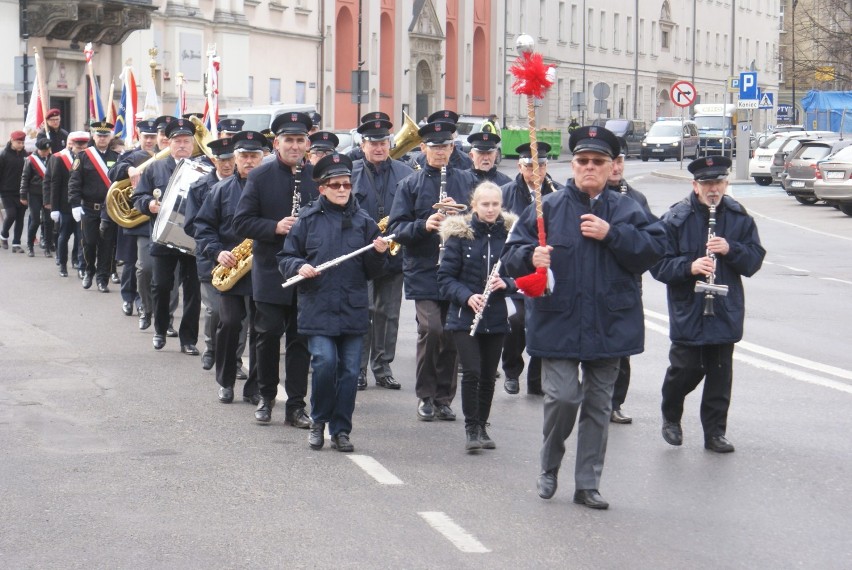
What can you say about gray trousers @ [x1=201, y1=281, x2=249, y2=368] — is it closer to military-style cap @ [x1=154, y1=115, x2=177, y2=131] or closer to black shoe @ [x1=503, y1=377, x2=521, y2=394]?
black shoe @ [x1=503, y1=377, x2=521, y2=394]

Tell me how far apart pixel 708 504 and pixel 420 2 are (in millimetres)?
60535

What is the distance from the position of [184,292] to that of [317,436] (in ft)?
15.0

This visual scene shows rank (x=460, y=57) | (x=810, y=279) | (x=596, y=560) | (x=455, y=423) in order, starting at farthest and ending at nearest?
(x=460, y=57) < (x=810, y=279) < (x=455, y=423) < (x=596, y=560)

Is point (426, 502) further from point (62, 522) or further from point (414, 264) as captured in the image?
point (414, 264)

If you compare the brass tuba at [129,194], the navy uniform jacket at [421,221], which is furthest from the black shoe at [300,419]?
the brass tuba at [129,194]

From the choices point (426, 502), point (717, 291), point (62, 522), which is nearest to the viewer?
point (62, 522)

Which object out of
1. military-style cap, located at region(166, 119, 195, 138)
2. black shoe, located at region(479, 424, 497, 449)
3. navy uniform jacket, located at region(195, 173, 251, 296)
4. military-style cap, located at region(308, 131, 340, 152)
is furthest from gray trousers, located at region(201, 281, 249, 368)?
black shoe, located at region(479, 424, 497, 449)

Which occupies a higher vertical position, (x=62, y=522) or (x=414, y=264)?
(x=414, y=264)

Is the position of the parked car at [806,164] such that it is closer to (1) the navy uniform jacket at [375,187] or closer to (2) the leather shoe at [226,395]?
(1) the navy uniform jacket at [375,187]

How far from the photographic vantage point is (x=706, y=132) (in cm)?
6900

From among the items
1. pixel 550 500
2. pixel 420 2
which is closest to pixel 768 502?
pixel 550 500

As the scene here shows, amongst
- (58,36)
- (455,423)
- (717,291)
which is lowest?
(455,423)

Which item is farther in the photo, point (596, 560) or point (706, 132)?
point (706, 132)

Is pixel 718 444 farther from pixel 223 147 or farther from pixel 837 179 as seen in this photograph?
pixel 837 179
